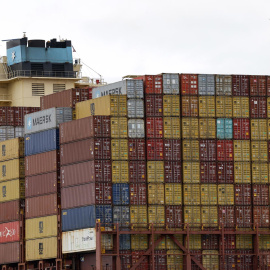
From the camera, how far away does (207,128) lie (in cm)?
8625

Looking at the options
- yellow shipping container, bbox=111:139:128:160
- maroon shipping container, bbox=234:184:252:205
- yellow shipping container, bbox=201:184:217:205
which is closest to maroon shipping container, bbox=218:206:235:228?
yellow shipping container, bbox=201:184:217:205

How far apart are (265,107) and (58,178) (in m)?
14.8

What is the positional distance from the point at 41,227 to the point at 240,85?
1670 cm

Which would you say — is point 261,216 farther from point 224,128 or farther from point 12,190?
point 12,190

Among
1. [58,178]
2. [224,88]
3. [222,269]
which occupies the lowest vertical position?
[222,269]

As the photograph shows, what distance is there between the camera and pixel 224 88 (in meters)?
86.8

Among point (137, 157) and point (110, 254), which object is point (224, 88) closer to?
point (137, 157)

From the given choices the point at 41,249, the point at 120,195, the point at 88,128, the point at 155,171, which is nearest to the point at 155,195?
the point at 155,171

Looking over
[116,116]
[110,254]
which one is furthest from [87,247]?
[116,116]

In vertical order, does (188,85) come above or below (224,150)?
above

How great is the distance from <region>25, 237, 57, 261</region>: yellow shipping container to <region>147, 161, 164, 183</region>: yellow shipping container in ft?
26.6

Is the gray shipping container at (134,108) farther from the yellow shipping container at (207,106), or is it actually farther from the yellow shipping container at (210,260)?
the yellow shipping container at (210,260)

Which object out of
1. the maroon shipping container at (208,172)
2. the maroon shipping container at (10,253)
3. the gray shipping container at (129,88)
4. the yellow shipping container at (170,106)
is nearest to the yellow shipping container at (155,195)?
the maroon shipping container at (208,172)

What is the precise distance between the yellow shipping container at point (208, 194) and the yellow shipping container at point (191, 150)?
196 cm
